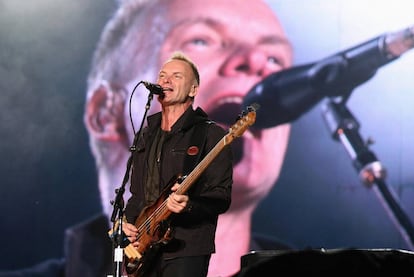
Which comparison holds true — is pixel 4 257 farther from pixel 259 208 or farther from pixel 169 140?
pixel 169 140

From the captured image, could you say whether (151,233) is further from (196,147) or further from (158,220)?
(196,147)

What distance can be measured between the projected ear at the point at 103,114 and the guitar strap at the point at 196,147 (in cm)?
298

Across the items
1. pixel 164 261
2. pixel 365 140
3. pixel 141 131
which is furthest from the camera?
pixel 365 140

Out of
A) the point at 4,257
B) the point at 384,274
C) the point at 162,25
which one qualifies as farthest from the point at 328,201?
the point at 384,274

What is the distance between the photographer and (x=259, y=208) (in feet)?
21.7

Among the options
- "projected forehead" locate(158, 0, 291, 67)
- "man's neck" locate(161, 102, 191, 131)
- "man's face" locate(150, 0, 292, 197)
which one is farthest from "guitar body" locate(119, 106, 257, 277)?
"projected forehead" locate(158, 0, 291, 67)

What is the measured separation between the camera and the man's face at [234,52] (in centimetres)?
661

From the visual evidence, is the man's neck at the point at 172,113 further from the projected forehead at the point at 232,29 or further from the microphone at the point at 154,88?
the projected forehead at the point at 232,29

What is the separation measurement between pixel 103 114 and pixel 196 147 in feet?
10.2

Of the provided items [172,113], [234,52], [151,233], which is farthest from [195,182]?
[234,52]

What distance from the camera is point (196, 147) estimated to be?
147 inches

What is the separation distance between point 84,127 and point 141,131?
287 cm

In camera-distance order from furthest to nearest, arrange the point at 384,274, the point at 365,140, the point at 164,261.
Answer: the point at 365,140 → the point at 164,261 → the point at 384,274

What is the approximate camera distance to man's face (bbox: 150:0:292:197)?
661 cm
